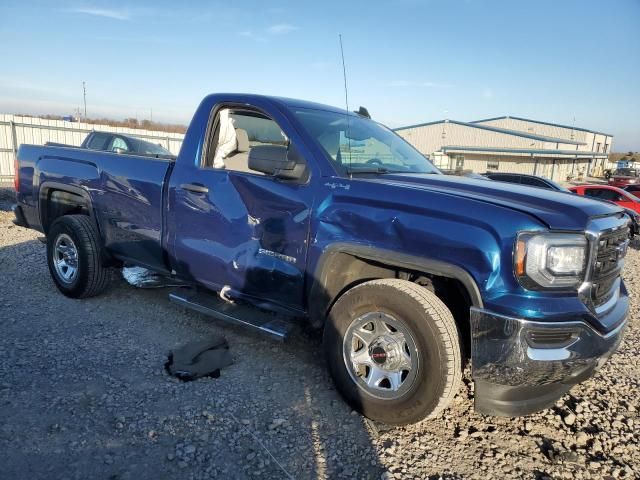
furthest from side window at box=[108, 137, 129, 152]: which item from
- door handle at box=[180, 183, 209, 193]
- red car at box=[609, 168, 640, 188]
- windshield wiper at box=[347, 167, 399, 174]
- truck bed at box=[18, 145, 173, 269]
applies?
red car at box=[609, 168, 640, 188]

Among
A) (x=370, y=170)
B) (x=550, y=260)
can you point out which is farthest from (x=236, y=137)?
(x=550, y=260)

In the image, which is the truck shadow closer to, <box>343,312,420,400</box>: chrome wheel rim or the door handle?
<box>343,312,420,400</box>: chrome wheel rim

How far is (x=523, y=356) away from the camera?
249 cm

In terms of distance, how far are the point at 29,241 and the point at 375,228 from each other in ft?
23.9

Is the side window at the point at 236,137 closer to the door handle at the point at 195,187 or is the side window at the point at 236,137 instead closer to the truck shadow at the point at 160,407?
the door handle at the point at 195,187

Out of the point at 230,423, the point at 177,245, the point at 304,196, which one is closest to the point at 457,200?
the point at 304,196

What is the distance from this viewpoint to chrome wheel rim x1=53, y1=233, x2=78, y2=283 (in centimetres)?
493

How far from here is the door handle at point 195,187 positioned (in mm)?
3744

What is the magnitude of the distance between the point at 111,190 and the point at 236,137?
1361 millimetres

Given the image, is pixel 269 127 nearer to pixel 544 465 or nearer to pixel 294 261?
pixel 294 261

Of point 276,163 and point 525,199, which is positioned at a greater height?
point 276,163

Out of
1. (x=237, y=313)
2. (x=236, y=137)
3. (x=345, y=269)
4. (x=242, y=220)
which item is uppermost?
→ (x=236, y=137)

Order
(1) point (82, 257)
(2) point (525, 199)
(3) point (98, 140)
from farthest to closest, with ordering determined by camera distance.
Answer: (3) point (98, 140) < (1) point (82, 257) < (2) point (525, 199)

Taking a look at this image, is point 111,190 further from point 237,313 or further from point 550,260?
point 550,260
